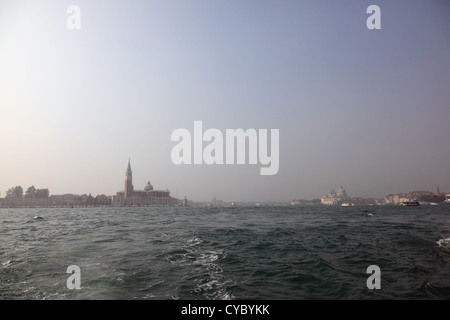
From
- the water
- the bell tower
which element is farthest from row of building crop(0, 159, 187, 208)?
the water

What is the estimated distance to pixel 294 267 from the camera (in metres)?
9.88

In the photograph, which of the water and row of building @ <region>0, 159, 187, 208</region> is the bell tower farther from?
the water

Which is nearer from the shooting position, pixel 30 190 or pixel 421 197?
pixel 421 197

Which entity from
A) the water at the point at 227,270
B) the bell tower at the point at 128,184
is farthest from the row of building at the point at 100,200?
the water at the point at 227,270

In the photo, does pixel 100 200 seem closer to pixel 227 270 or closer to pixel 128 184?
pixel 128 184

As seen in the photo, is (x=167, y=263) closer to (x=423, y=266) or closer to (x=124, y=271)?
(x=124, y=271)

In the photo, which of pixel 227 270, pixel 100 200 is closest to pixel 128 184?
pixel 100 200

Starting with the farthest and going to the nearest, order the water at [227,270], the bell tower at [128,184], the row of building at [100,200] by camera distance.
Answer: the bell tower at [128,184], the row of building at [100,200], the water at [227,270]

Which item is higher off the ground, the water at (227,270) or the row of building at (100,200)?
the water at (227,270)

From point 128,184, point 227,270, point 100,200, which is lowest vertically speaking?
point 100,200

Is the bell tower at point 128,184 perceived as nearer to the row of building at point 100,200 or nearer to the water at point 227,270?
the row of building at point 100,200

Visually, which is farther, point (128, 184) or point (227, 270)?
point (128, 184)

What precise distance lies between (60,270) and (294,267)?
9205 millimetres
